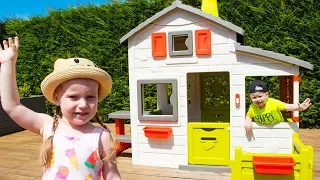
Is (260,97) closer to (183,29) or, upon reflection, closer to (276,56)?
(276,56)

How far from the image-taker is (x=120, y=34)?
29.3 feet

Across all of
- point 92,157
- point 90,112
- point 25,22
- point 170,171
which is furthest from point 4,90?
point 25,22

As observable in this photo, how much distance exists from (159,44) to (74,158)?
326 cm

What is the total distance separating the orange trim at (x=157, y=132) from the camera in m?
4.66

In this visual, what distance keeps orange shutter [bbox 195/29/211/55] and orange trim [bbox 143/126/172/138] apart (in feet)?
4.13

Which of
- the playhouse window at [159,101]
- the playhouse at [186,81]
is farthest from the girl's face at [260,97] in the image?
the playhouse window at [159,101]

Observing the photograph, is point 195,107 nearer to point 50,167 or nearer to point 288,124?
point 288,124

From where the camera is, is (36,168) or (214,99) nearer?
(36,168)

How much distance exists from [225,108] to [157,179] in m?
2.45

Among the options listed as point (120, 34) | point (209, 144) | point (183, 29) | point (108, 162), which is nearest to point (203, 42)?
point (183, 29)

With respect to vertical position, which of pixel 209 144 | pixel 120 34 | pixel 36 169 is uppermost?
pixel 120 34

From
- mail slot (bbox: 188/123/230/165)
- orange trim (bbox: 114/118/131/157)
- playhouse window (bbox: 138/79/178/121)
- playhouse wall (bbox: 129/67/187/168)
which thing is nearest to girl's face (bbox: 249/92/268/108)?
mail slot (bbox: 188/123/230/165)

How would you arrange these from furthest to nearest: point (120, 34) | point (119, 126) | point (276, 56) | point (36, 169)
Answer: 1. point (120, 34)
2. point (119, 126)
3. point (36, 169)
4. point (276, 56)

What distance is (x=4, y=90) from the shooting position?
5.41 feet
